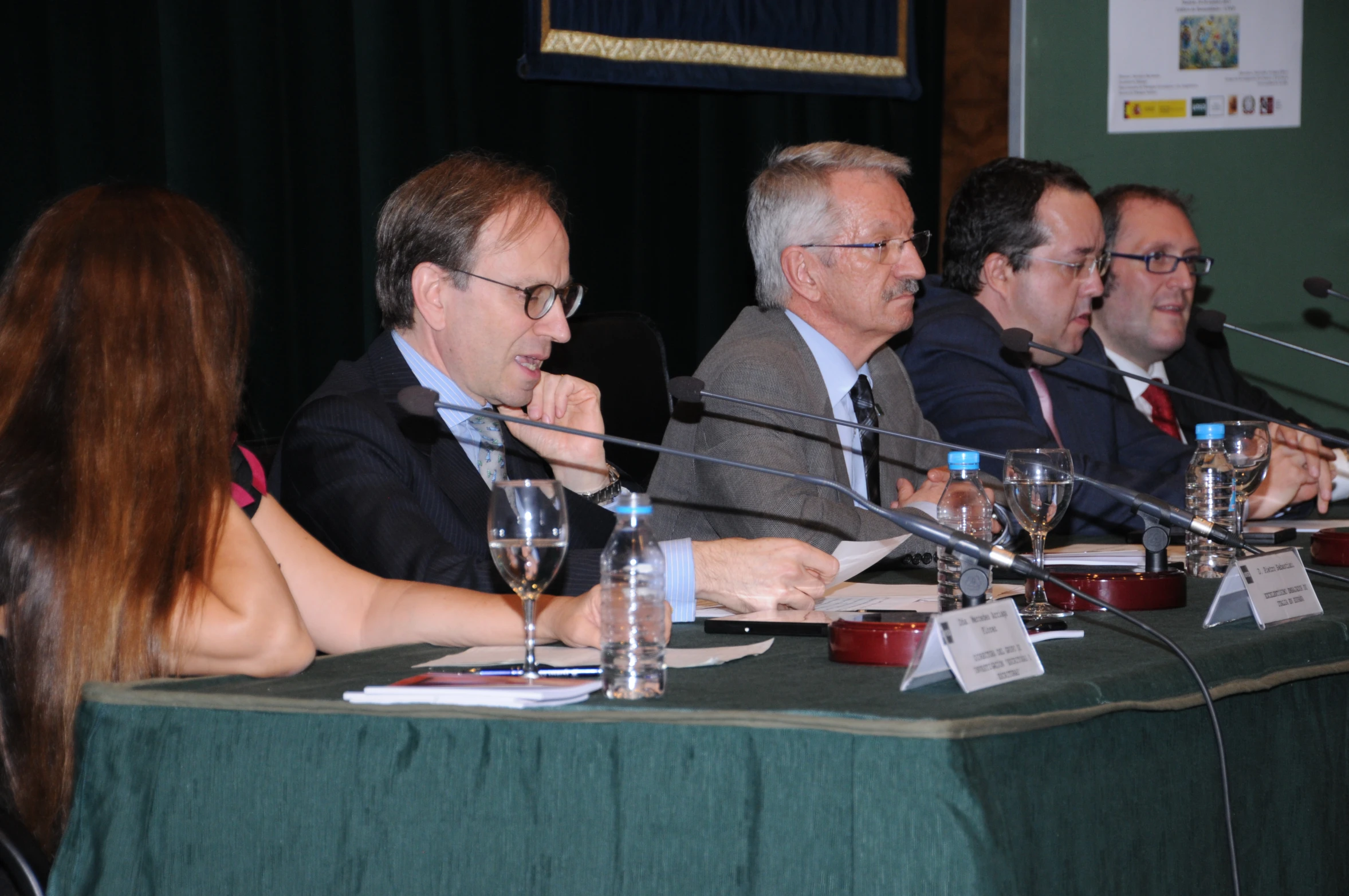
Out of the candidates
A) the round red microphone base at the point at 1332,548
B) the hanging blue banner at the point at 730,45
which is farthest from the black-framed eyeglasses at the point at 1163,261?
the round red microphone base at the point at 1332,548

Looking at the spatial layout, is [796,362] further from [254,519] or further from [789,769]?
[789,769]

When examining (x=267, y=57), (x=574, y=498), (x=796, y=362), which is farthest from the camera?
(x=267, y=57)

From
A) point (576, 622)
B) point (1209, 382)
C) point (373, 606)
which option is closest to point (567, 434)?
point (373, 606)

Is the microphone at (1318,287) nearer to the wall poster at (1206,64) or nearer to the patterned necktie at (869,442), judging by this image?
the patterned necktie at (869,442)

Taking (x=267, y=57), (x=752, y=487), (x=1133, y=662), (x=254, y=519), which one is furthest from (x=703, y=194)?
(x=1133, y=662)

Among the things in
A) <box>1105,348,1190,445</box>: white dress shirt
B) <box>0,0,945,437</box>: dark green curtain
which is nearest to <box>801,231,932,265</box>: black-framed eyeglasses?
<box>0,0,945,437</box>: dark green curtain

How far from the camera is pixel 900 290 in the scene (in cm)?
266

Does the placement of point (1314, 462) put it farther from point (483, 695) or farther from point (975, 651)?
point (483, 695)

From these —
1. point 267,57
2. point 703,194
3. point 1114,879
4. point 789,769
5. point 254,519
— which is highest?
point 267,57

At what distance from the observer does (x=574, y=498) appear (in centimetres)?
225

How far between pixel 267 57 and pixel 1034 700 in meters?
2.35

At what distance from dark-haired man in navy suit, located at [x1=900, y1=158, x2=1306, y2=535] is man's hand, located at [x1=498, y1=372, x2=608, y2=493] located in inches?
31.2

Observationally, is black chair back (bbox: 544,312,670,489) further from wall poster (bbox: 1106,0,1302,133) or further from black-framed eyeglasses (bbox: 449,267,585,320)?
wall poster (bbox: 1106,0,1302,133)

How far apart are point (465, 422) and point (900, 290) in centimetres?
92
